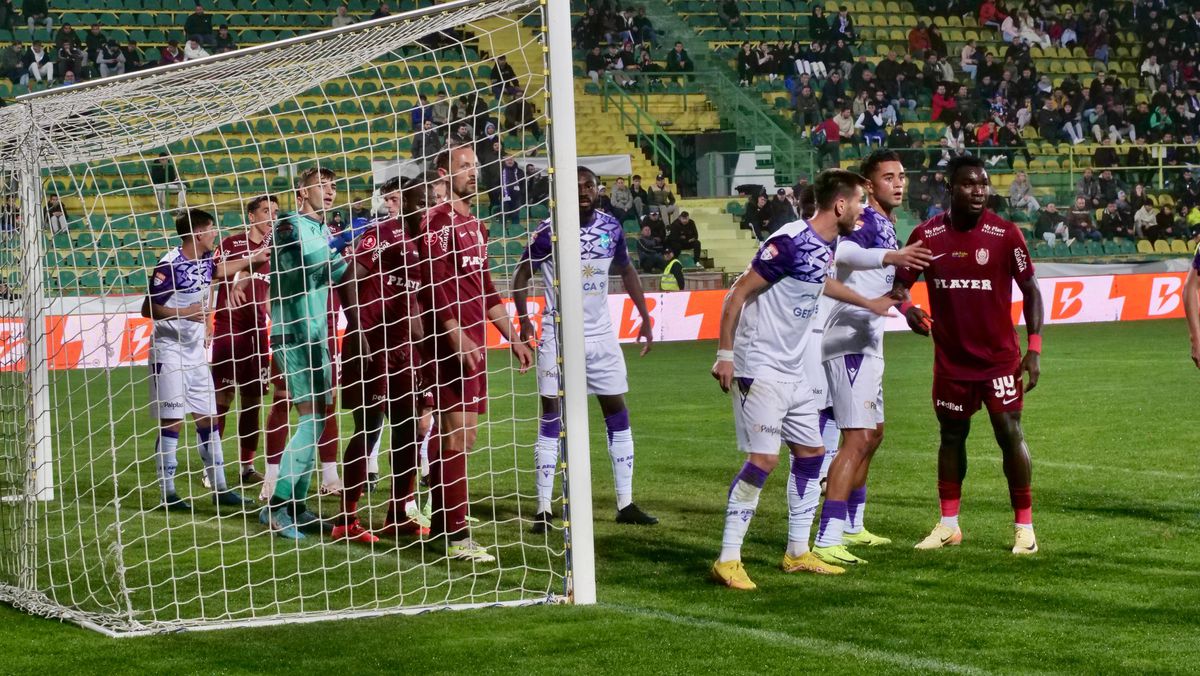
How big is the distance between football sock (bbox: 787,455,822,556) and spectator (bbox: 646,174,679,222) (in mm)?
17576

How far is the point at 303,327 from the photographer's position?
801 cm

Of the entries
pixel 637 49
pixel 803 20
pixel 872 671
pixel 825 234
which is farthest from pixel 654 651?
pixel 803 20

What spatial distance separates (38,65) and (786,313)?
63.7 ft

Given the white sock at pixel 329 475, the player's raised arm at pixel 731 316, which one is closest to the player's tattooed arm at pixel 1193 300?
the player's raised arm at pixel 731 316

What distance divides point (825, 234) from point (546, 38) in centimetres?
149

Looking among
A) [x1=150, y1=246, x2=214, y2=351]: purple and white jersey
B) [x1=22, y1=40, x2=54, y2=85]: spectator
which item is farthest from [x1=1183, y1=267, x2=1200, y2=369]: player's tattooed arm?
[x1=22, y1=40, x2=54, y2=85]: spectator

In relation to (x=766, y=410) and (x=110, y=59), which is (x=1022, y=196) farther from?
(x=766, y=410)

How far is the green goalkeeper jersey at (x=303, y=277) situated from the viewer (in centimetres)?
773

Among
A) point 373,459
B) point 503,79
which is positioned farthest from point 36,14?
point 503,79

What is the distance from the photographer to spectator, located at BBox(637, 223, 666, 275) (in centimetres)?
2306

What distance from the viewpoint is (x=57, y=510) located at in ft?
28.6

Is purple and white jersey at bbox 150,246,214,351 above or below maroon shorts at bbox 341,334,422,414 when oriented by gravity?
above

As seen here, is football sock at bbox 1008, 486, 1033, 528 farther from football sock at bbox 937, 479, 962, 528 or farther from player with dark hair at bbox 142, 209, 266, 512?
player with dark hair at bbox 142, 209, 266, 512

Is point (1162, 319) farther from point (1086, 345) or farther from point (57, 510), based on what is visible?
point (57, 510)
